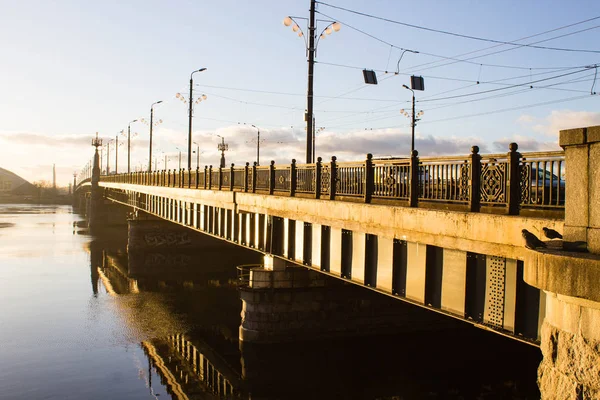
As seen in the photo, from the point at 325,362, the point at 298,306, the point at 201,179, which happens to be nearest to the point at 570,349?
the point at 325,362

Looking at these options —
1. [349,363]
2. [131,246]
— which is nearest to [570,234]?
[349,363]

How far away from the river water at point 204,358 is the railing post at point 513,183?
12032 millimetres

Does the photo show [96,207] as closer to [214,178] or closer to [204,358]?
[214,178]

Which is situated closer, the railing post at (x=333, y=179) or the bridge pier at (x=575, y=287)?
the bridge pier at (x=575, y=287)

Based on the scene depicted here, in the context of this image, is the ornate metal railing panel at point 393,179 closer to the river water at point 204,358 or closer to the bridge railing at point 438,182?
the bridge railing at point 438,182

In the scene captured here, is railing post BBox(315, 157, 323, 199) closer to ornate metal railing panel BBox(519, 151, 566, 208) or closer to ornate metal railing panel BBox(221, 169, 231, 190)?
ornate metal railing panel BBox(519, 151, 566, 208)

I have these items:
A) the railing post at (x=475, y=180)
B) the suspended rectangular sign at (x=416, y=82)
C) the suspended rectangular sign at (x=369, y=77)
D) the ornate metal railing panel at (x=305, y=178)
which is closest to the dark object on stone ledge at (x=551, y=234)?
the railing post at (x=475, y=180)

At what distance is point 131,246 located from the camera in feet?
180

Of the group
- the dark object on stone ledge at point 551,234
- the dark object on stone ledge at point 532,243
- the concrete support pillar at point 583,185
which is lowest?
the dark object on stone ledge at point 532,243

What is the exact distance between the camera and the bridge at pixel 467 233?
712 cm

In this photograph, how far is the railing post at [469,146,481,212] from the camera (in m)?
10.4

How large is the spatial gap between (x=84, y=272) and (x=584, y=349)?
44078mm

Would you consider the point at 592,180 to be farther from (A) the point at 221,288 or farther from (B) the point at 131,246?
(B) the point at 131,246

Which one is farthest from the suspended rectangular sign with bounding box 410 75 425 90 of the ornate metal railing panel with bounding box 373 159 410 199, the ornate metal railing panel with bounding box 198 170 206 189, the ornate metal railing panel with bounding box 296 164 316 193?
the ornate metal railing panel with bounding box 373 159 410 199
